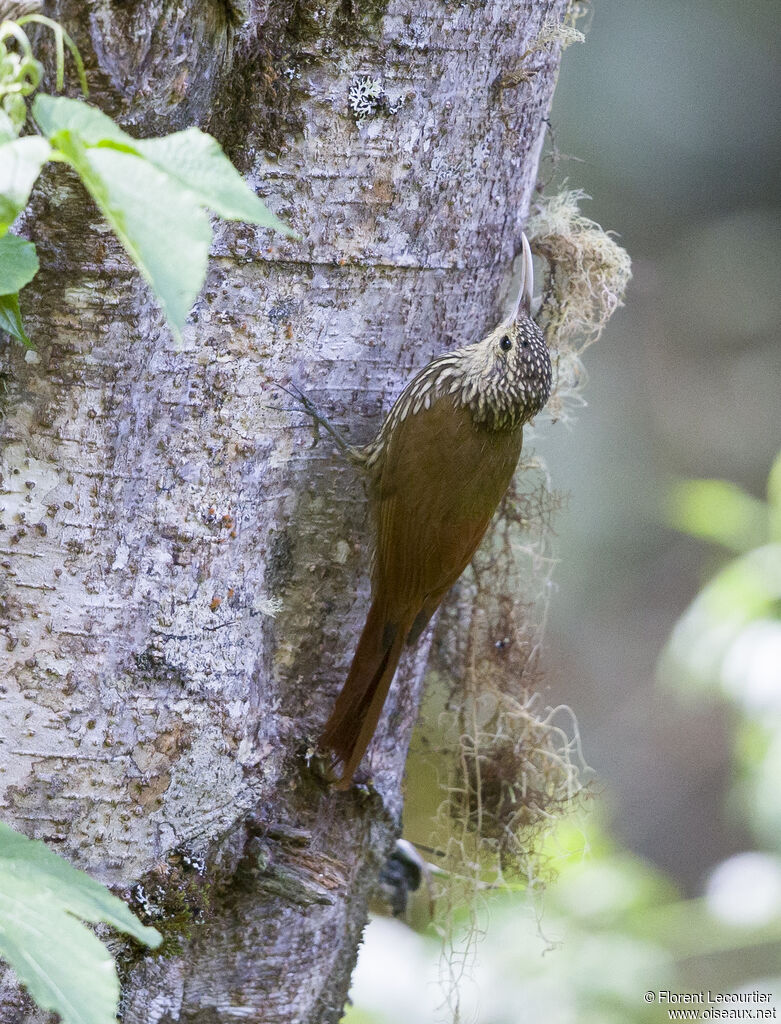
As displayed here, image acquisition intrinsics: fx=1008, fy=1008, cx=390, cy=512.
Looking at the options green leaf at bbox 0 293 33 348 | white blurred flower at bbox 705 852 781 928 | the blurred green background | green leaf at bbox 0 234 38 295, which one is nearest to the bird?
green leaf at bbox 0 293 33 348

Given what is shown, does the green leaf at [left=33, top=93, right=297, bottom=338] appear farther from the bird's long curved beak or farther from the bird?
the bird's long curved beak

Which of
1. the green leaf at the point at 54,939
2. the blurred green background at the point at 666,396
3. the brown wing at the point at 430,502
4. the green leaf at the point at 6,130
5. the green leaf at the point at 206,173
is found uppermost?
the blurred green background at the point at 666,396

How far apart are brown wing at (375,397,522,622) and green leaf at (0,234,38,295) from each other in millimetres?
925

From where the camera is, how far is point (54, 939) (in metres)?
0.75

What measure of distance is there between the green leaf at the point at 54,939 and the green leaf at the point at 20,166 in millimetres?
512

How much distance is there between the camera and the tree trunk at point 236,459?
137cm

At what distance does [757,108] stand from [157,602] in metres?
4.19

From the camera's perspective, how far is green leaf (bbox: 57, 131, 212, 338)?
0.63m

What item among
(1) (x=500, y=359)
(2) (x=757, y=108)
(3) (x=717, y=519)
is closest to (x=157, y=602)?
(1) (x=500, y=359)

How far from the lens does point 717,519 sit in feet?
8.07

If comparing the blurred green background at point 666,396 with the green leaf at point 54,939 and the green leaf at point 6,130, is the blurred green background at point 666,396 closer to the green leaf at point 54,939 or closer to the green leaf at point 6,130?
the green leaf at point 54,939

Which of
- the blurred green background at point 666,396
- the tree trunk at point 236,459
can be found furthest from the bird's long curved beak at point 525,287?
the blurred green background at point 666,396

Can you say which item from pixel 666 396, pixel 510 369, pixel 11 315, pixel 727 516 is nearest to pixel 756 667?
pixel 727 516

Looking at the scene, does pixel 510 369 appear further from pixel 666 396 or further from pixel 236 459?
pixel 666 396
